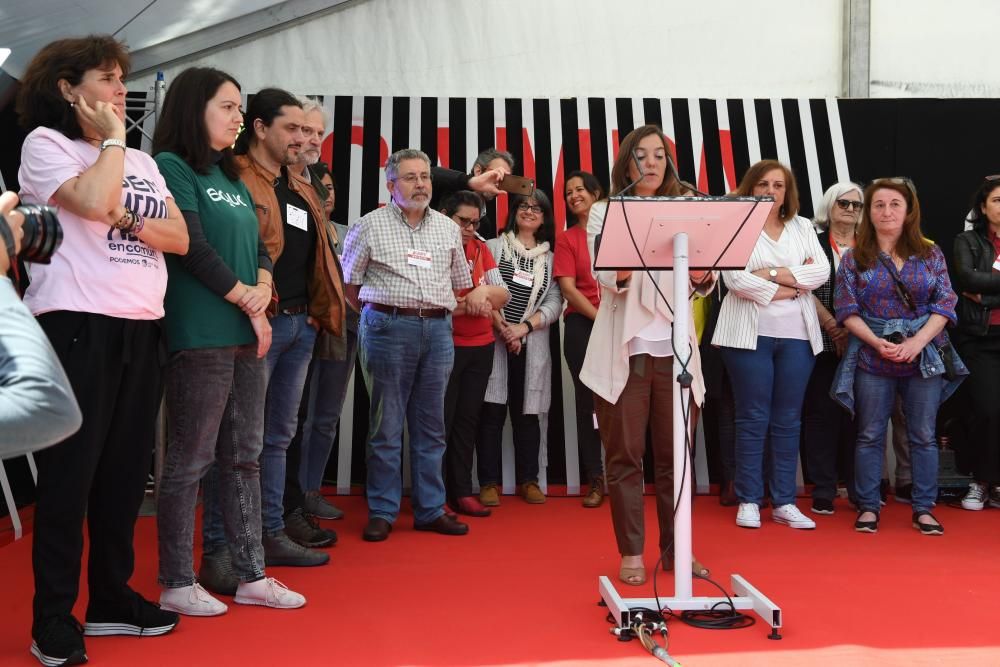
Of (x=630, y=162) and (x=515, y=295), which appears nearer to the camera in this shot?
(x=630, y=162)

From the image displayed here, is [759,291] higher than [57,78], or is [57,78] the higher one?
[57,78]

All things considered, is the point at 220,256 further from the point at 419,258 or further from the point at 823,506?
the point at 823,506

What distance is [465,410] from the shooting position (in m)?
4.48

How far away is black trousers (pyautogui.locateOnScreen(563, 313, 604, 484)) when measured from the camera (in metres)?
4.72

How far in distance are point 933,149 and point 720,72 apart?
143cm

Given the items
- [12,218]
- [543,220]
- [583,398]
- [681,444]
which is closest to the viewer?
[12,218]

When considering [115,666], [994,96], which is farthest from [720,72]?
[115,666]

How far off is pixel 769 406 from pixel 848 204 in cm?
119

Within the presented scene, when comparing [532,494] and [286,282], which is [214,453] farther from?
[532,494]

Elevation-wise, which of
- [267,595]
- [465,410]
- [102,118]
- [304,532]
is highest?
[102,118]

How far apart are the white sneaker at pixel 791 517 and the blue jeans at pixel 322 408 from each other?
196cm

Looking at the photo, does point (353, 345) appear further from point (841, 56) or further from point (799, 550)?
point (841, 56)

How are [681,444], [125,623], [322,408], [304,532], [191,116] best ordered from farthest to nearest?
[322,408], [304,532], [681,444], [191,116], [125,623]

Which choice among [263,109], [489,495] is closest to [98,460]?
[263,109]
